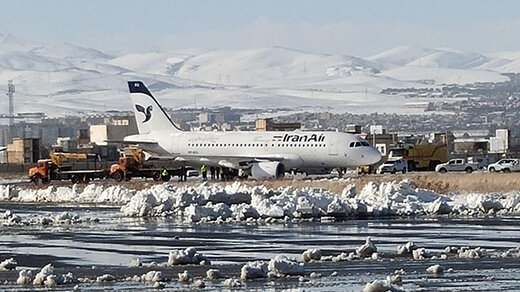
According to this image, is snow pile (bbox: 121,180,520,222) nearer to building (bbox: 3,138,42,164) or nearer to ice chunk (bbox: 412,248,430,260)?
ice chunk (bbox: 412,248,430,260)

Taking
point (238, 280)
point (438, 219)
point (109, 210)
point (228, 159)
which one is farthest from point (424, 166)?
point (238, 280)

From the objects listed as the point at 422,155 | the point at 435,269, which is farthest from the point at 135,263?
the point at 422,155

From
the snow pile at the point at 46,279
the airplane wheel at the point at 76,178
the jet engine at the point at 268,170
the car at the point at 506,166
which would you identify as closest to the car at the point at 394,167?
the car at the point at 506,166

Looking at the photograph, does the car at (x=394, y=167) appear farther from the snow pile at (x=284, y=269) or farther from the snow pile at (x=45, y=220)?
the snow pile at (x=284, y=269)

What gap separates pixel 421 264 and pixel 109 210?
80.8 ft

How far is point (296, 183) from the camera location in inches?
2376

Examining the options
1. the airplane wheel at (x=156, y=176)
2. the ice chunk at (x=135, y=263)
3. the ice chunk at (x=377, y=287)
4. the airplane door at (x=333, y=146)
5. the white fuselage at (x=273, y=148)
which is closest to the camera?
the ice chunk at (x=377, y=287)

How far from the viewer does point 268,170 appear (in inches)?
2884

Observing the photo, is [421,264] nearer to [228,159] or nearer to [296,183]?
[296,183]

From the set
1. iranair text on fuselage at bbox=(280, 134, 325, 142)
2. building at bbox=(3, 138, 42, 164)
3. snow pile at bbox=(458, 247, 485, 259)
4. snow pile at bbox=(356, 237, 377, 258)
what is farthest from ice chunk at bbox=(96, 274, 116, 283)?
building at bbox=(3, 138, 42, 164)

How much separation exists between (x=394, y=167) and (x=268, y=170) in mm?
14666

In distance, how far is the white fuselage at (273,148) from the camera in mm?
72125

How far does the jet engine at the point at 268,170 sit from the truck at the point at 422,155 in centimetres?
2147

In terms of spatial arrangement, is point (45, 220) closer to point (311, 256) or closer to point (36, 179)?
point (311, 256)
